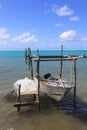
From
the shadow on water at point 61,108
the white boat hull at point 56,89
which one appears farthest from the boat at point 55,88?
the shadow on water at point 61,108

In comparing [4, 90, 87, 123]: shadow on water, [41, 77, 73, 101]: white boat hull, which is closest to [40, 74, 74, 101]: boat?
[41, 77, 73, 101]: white boat hull

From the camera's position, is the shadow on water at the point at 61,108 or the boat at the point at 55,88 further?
the boat at the point at 55,88

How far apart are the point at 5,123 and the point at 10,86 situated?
12754mm

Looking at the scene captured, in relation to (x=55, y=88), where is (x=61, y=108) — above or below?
below

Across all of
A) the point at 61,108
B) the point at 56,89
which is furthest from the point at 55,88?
the point at 61,108

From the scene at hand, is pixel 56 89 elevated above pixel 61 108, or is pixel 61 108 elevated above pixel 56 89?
pixel 56 89

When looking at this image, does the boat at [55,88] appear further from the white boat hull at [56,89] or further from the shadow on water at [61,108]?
the shadow on water at [61,108]

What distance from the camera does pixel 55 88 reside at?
21094 millimetres

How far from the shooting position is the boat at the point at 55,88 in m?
20.6

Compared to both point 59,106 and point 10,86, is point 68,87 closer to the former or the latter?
point 59,106

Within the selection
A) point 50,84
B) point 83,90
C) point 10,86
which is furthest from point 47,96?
point 10,86

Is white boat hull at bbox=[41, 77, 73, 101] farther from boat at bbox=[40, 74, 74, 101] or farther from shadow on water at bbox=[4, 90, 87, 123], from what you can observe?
shadow on water at bbox=[4, 90, 87, 123]

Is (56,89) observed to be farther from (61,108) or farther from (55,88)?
(61,108)

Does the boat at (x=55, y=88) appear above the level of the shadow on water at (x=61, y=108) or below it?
above
